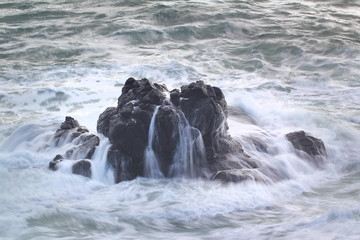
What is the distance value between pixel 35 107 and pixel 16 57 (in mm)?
4011

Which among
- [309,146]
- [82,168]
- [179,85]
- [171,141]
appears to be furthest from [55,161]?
[179,85]

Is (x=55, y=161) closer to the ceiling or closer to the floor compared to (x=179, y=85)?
closer to the ceiling

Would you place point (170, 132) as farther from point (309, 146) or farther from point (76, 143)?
point (309, 146)

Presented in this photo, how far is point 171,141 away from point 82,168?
121 cm

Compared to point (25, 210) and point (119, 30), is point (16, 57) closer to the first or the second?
point (119, 30)

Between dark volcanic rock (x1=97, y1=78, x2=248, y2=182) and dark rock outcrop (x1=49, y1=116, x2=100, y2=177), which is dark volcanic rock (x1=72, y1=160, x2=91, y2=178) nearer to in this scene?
dark rock outcrop (x1=49, y1=116, x2=100, y2=177)

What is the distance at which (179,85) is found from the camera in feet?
37.5

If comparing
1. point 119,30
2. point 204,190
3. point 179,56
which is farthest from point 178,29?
point 204,190

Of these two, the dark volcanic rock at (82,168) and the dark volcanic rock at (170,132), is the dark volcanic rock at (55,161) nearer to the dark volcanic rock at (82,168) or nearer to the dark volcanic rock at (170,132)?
the dark volcanic rock at (82,168)

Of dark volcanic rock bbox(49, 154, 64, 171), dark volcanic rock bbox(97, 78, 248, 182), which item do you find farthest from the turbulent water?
dark volcanic rock bbox(97, 78, 248, 182)

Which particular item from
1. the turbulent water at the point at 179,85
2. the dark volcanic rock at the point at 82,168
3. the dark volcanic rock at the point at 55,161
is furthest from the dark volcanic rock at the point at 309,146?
the dark volcanic rock at the point at 55,161

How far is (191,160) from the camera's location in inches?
269

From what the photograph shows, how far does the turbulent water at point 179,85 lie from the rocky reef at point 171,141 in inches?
7.2

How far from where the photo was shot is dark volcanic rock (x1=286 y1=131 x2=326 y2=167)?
24.7 feet
